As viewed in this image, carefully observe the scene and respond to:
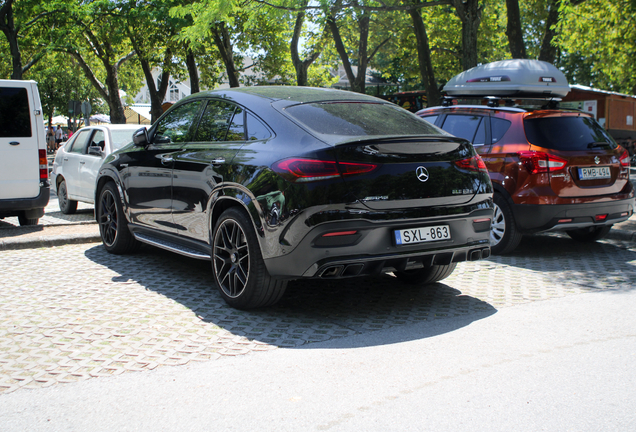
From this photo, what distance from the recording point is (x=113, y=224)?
768cm

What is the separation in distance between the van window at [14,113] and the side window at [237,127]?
513 cm

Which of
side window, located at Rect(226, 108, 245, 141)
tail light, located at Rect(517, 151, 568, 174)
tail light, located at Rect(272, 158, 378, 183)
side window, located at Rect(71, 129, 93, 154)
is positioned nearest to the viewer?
tail light, located at Rect(272, 158, 378, 183)

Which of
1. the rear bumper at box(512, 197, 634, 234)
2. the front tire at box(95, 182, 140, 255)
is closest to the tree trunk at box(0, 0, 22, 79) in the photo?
the front tire at box(95, 182, 140, 255)

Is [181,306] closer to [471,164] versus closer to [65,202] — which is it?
[471,164]

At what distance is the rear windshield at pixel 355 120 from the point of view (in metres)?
5.00

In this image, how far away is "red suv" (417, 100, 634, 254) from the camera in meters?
7.41

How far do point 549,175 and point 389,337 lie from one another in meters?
3.69

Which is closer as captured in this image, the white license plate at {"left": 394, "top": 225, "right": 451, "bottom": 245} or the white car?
the white license plate at {"left": 394, "top": 225, "right": 451, "bottom": 245}

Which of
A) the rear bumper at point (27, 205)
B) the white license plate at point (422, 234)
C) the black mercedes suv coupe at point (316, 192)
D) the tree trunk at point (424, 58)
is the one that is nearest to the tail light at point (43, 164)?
the rear bumper at point (27, 205)

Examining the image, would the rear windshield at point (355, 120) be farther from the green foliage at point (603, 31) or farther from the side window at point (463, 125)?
the green foliage at point (603, 31)

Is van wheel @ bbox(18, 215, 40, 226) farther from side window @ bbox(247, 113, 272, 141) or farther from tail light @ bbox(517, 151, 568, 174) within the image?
tail light @ bbox(517, 151, 568, 174)

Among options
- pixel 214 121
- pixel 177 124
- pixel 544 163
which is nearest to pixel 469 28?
pixel 544 163

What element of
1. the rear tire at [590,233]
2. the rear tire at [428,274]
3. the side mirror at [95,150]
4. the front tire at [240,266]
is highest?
the side mirror at [95,150]

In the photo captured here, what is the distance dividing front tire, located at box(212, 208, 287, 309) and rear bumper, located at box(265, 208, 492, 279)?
6.8 inches
